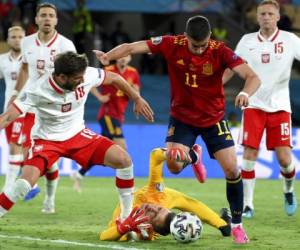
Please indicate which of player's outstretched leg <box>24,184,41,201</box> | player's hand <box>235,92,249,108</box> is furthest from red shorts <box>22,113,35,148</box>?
player's hand <box>235,92,249,108</box>

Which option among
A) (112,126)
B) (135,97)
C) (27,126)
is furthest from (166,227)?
(112,126)

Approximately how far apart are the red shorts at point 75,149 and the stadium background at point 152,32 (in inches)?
333

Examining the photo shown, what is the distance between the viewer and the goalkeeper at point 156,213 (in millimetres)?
8883

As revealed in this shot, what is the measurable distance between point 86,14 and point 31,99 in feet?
43.7

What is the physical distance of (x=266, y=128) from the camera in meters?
11.8

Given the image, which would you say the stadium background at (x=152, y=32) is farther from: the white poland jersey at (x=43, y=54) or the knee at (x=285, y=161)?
the knee at (x=285, y=161)

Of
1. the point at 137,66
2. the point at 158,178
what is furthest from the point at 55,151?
the point at 137,66

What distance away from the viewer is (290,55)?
11.7 meters

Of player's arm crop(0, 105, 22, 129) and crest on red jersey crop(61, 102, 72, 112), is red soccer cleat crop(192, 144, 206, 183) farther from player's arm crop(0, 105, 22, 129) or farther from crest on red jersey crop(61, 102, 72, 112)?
player's arm crop(0, 105, 22, 129)

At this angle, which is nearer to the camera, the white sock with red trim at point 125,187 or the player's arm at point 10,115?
the player's arm at point 10,115

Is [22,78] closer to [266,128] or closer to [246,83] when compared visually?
[266,128]

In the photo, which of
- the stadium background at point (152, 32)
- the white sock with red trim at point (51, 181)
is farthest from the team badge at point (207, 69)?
the stadium background at point (152, 32)

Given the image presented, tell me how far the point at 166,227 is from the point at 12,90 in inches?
206

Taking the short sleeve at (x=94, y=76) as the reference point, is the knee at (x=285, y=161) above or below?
below
